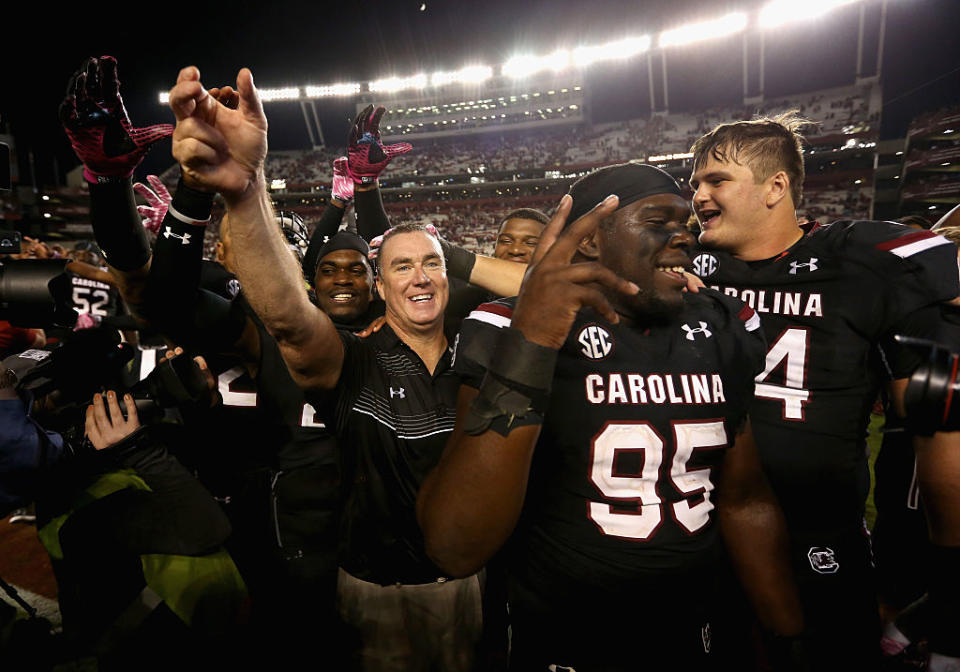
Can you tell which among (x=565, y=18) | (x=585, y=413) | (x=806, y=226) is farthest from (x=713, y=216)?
(x=565, y=18)

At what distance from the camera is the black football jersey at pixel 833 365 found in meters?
1.93

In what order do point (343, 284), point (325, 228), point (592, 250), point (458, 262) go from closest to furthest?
point (592, 250) < point (458, 262) < point (343, 284) < point (325, 228)

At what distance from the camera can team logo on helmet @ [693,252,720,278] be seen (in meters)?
2.30

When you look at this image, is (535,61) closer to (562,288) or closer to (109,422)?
(109,422)

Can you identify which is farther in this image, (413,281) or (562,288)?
(413,281)

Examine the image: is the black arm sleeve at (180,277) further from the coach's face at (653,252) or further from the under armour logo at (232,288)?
the coach's face at (653,252)

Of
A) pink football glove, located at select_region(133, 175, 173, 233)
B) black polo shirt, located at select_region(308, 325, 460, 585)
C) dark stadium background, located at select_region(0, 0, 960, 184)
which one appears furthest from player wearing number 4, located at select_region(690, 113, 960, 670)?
dark stadium background, located at select_region(0, 0, 960, 184)

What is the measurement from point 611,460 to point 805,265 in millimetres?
1550

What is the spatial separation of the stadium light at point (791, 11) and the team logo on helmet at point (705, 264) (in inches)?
1092

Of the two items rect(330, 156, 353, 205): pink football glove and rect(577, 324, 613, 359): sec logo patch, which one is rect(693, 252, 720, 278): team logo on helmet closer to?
rect(577, 324, 613, 359): sec logo patch

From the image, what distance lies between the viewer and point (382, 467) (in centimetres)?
192

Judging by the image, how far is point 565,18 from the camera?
883 inches

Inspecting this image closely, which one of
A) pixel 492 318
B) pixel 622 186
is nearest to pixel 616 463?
pixel 492 318

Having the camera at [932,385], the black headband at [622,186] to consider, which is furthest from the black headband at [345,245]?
the camera at [932,385]
